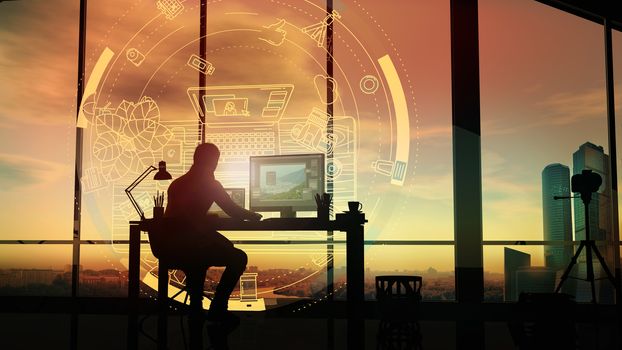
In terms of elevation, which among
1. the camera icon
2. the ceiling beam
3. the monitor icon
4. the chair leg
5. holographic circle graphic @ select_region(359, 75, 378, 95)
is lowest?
the chair leg

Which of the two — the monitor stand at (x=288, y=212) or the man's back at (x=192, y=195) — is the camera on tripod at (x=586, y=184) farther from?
the man's back at (x=192, y=195)

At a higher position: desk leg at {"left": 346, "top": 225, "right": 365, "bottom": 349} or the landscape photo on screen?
the landscape photo on screen

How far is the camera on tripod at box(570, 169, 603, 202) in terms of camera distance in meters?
4.82

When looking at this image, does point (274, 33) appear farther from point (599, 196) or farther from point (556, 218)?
point (599, 196)

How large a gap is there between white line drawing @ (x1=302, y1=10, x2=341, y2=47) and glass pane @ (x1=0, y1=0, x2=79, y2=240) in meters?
2.31

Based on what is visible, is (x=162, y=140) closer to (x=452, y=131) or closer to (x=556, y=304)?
(x=452, y=131)

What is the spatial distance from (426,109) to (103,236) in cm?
314

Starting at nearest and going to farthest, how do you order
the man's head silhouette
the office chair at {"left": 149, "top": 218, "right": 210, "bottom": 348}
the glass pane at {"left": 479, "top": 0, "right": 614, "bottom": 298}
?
1. the office chair at {"left": 149, "top": 218, "right": 210, "bottom": 348}
2. the man's head silhouette
3. the glass pane at {"left": 479, "top": 0, "right": 614, "bottom": 298}

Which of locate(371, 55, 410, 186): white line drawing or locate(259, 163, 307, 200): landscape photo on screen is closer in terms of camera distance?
locate(259, 163, 307, 200): landscape photo on screen

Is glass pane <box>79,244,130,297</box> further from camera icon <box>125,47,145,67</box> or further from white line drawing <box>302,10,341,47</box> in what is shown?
white line drawing <box>302,10,341,47</box>

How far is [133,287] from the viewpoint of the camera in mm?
3920

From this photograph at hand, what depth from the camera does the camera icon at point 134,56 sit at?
19.9 ft

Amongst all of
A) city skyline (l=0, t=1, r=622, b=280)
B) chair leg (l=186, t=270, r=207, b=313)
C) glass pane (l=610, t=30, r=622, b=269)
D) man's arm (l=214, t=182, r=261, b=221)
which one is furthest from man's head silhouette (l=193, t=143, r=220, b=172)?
glass pane (l=610, t=30, r=622, b=269)

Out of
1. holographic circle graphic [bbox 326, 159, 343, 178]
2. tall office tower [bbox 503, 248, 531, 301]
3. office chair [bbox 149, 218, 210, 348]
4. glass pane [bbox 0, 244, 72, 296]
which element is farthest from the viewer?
glass pane [bbox 0, 244, 72, 296]
